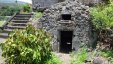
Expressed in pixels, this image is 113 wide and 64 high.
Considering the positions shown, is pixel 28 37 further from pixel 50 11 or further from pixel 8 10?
pixel 8 10

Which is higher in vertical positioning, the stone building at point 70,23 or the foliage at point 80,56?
the stone building at point 70,23

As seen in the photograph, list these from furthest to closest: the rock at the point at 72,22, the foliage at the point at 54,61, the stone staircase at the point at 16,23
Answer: the stone staircase at the point at 16,23 → the rock at the point at 72,22 → the foliage at the point at 54,61

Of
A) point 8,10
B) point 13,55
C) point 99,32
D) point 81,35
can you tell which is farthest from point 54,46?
point 8,10

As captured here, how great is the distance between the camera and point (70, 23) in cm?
1667

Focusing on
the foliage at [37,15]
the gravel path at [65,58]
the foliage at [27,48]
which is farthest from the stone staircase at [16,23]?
the foliage at [27,48]

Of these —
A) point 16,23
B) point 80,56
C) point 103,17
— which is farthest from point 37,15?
point 80,56

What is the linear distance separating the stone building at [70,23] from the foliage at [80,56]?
0.52 m

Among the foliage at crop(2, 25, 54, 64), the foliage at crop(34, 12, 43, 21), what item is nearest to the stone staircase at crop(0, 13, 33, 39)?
the foliage at crop(34, 12, 43, 21)

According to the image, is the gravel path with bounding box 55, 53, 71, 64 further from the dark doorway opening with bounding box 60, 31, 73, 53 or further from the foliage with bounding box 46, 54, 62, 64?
the dark doorway opening with bounding box 60, 31, 73, 53

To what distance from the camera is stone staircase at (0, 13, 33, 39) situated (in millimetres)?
19611

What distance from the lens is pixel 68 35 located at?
18.9 metres

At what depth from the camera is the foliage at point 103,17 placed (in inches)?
626

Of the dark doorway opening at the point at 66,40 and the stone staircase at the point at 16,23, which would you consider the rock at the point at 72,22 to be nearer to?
the dark doorway opening at the point at 66,40

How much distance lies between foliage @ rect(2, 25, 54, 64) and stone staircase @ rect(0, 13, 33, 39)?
17.9 feet
